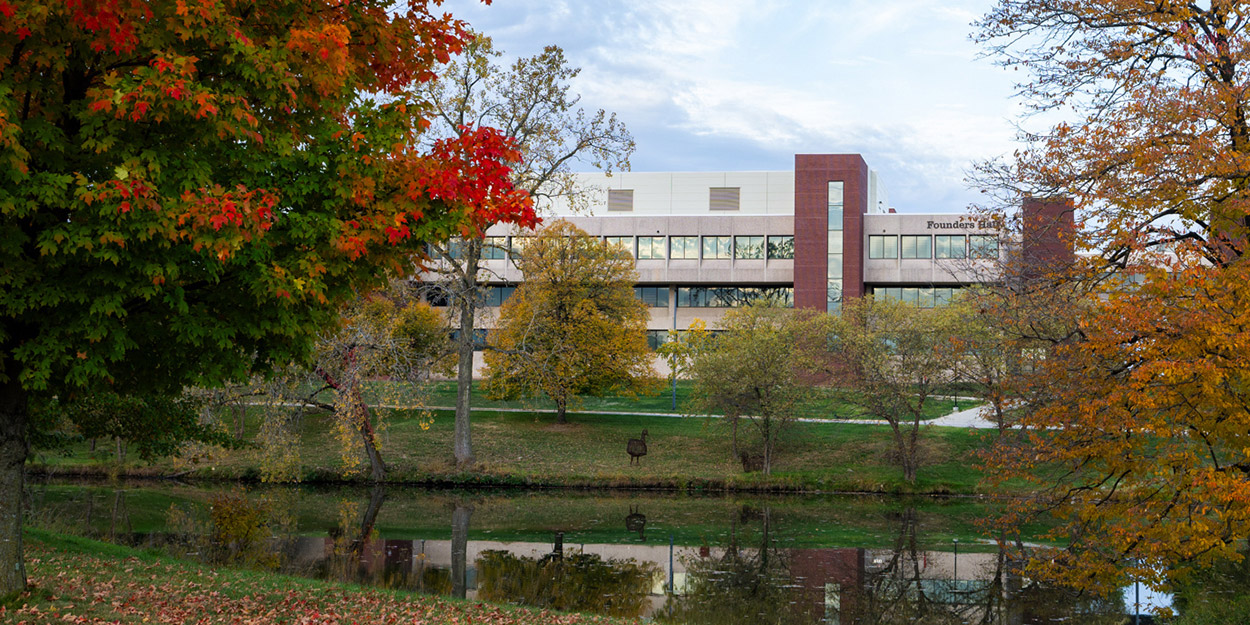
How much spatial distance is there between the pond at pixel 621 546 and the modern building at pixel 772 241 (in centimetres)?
3376

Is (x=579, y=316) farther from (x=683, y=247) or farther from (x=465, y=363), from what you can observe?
(x=683, y=247)

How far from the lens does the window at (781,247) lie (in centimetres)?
6750

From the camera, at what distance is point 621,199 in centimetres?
7406

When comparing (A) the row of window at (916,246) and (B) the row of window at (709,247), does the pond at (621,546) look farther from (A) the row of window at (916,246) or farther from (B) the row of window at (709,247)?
(B) the row of window at (709,247)

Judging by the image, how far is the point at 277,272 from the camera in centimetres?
838

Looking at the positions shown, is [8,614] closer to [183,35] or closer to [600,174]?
[183,35]

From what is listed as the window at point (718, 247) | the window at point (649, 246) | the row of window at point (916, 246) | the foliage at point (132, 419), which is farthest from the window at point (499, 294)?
the foliage at point (132, 419)

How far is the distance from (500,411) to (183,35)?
39.0 m

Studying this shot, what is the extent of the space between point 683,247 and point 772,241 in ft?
20.3

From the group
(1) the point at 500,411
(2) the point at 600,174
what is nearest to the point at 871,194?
(2) the point at 600,174

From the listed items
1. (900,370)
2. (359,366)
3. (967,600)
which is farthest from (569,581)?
(900,370)

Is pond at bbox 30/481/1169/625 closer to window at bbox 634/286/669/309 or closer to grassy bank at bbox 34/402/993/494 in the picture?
grassy bank at bbox 34/402/993/494

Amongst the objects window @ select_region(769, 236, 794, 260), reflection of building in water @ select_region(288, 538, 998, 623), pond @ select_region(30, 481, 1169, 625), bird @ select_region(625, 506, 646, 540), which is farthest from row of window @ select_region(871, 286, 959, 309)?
reflection of building in water @ select_region(288, 538, 998, 623)

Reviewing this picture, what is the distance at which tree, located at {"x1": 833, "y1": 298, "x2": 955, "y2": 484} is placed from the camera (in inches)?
1347
